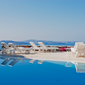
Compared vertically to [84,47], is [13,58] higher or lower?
lower

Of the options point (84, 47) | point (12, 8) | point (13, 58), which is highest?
point (12, 8)

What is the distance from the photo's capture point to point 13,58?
8.00m

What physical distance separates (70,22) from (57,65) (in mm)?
34143

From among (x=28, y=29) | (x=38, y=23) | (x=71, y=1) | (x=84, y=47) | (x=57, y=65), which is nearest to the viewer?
(x=57, y=65)

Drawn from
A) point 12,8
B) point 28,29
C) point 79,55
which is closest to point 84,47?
point 79,55

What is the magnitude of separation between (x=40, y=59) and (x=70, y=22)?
33146mm

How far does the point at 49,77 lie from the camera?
15.6ft

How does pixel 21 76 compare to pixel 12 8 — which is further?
pixel 12 8

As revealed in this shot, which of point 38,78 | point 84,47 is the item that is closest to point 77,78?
point 38,78

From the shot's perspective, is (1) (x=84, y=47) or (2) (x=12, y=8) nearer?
(1) (x=84, y=47)

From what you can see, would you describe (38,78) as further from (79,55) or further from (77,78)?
(79,55)

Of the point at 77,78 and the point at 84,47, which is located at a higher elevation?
the point at 84,47

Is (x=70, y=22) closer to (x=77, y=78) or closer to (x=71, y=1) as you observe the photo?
(x=71, y=1)

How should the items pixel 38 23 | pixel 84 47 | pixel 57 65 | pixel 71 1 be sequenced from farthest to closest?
pixel 38 23, pixel 71 1, pixel 84 47, pixel 57 65
